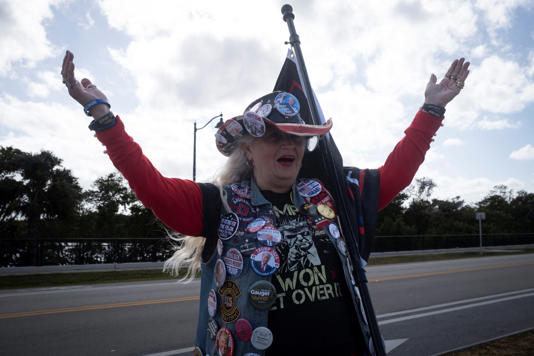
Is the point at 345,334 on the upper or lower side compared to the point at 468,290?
→ upper

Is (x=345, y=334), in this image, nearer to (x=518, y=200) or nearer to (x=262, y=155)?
(x=262, y=155)

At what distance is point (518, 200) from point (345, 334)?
73493 millimetres

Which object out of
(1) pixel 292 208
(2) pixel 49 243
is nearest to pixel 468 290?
(1) pixel 292 208

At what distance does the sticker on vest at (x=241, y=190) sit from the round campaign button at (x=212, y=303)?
0.47 metres

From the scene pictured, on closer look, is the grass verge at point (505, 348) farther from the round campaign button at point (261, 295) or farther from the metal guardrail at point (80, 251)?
the metal guardrail at point (80, 251)

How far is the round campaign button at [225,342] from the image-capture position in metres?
1.60

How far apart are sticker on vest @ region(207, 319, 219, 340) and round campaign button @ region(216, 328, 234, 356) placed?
1.6 inches

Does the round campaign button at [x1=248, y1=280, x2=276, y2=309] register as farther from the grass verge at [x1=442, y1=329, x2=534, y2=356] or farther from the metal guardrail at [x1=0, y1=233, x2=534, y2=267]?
the metal guardrail at [x1=0, y1=233, x2=534, y2=267]

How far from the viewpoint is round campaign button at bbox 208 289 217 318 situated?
67.2 inches

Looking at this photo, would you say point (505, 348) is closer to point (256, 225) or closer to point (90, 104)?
point (256, 225)


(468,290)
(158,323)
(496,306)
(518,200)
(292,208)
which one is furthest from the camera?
(518,200)

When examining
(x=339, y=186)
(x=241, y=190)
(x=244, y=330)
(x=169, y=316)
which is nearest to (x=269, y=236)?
(x=241, y=190)

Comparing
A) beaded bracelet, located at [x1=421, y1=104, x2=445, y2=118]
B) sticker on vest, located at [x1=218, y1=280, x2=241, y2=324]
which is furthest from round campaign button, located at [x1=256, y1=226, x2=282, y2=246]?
beaded bracelet, located at [x1=421, y1=104, x2=445, y2=118]

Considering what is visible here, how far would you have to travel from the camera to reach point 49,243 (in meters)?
14.3
